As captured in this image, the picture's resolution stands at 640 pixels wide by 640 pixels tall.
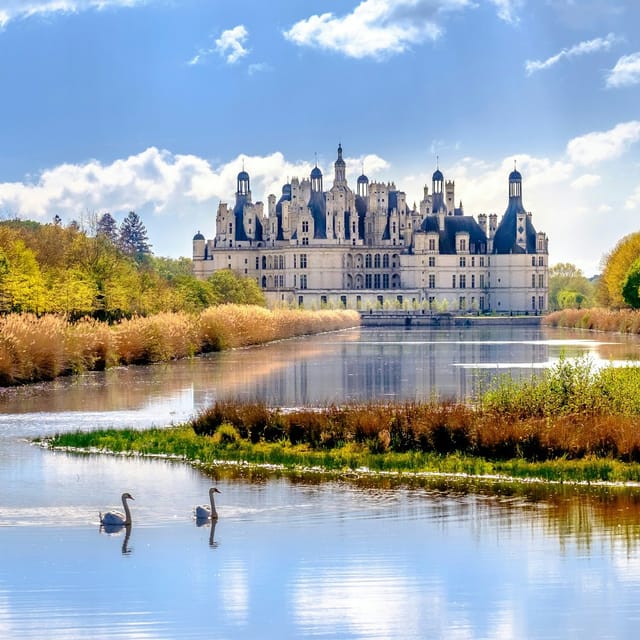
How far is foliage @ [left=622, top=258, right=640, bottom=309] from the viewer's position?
70.4m

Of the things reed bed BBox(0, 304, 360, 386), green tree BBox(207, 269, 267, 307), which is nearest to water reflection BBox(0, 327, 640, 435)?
reed bed BBox(0, 304, 360, 386)

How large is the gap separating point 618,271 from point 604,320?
20.2 feet

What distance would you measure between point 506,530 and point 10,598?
203 inches

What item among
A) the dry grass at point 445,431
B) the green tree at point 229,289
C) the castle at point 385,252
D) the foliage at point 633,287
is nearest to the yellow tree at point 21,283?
the dry grass at point 445,431

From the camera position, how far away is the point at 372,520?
14.9m

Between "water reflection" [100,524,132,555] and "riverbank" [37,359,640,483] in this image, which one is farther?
"riverbank" [37,359,640,483]

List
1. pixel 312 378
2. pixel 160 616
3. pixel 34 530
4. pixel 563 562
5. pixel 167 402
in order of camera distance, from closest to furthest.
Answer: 1. pixel 160 616
2. pixel 563 562
3. pixel 34 530
4. pixel 167 402
5. pixel 312 378

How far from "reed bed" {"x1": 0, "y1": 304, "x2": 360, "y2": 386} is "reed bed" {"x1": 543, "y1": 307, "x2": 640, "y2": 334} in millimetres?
17150

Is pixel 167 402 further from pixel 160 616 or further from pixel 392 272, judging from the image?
pixel 392 272

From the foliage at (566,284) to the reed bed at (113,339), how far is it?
258ft

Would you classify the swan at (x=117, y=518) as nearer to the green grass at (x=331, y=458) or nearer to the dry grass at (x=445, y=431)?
the green grass at (x=331, y=458)

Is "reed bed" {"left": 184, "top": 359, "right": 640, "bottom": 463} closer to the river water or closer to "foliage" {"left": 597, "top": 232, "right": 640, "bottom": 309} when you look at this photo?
the river water

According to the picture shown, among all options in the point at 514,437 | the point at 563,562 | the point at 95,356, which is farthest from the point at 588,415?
the point at 95,356

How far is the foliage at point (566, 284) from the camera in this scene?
144000 millimetres
